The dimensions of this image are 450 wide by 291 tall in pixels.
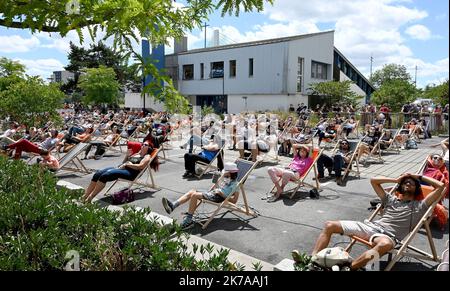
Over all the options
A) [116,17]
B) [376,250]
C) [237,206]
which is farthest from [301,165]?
[116,17]

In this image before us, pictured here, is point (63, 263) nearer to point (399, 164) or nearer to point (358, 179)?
point (358, 179)

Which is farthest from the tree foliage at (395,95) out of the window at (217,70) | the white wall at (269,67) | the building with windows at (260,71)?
the window at (217,70)

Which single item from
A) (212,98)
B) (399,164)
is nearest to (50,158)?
(399,164)

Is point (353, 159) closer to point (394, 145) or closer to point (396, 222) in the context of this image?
point (396, 222)

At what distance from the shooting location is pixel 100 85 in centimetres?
3741

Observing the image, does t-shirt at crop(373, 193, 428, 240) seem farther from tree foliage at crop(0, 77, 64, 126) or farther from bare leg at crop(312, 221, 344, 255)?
tree foliage at crop(0, 77, 64, 126)

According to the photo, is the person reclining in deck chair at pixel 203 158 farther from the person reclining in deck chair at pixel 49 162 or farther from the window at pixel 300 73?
the window at pixel 300 73

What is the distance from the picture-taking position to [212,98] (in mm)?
38312

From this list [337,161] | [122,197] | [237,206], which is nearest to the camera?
[237,206]

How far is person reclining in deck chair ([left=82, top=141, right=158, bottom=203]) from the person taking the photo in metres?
7.30

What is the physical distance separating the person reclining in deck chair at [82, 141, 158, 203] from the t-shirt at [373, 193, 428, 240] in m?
4.92

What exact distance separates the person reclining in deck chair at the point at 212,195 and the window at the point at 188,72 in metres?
33.8

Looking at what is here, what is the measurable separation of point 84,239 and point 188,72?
37.7m

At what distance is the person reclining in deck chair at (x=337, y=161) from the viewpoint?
8.93 meters
